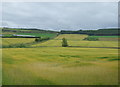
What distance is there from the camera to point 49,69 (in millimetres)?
6832

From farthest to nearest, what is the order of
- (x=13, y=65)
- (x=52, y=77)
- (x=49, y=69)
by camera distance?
(x=13, y=65)
(x=49, y=69)
(x=52, y=77)

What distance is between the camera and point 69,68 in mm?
6992

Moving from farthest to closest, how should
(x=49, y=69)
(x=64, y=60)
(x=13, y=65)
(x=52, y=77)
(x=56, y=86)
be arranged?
1. (x=64, y=60)
2. (x=13, y=65)
3. (x=49, y=69)
4. (x=52, y=77)
5. (x=56, y=86)

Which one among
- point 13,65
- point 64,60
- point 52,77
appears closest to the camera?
point 52,77

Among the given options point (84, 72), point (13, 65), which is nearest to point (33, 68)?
point (13, 65)

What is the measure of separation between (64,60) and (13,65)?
3.24 metres

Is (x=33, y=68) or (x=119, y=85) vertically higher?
(x=33, y=68)

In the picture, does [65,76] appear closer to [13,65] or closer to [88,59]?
[88,59]

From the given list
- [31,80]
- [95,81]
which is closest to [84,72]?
[95,81]

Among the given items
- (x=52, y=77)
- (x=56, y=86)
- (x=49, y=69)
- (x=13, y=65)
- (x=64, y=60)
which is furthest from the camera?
(x=64, y=60)

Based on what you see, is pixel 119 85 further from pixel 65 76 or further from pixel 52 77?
pixel 52 77

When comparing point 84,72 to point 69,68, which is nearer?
point 84,72

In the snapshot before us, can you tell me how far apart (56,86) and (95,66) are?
9.24 feet

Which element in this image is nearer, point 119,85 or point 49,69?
point 119,85
